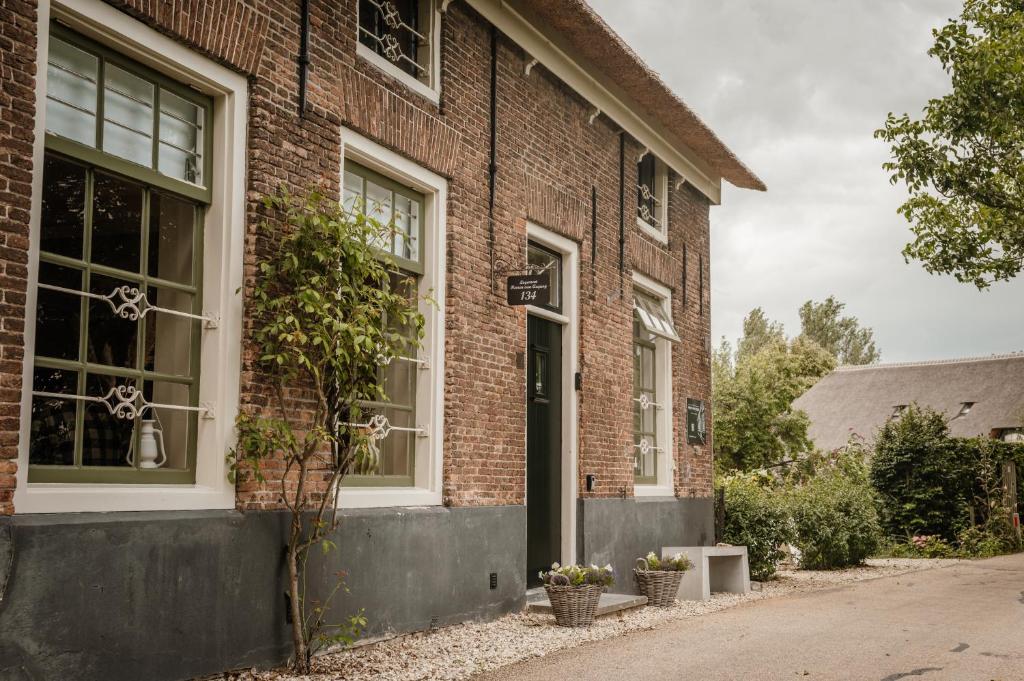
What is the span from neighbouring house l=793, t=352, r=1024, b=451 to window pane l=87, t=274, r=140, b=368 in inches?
1268

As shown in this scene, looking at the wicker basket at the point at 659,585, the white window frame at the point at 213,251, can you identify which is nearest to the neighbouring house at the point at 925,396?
the wicker basket at the point at 659,585

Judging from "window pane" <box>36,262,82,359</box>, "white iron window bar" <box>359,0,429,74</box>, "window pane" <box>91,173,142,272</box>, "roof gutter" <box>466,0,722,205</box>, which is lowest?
"window pane" <box>36,262,82,359</box>

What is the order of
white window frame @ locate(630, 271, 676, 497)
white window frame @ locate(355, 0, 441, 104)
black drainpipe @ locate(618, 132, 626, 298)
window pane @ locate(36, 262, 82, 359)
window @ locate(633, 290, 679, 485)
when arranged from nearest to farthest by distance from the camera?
window pane @ locate(36, 262, 82, 359) → white window frame @ locate(355, 0, 441, 104) → black drainpipe @ locate(618, 132, 626, 298) → window @ locate(633, 290, 679, 485) → white window frame @ locate(630, 271, 676, 497)

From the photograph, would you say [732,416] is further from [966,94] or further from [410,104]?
[410,104]

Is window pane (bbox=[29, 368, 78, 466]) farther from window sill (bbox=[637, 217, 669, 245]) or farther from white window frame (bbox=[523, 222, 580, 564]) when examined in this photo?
window sill (bbox=[637, 217, 669, 245])

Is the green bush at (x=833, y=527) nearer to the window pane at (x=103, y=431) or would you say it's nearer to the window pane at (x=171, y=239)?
the window pane at (x=171, y=239)

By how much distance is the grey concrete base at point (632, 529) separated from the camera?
10.0m

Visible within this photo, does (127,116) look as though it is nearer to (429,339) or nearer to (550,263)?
(429,339)

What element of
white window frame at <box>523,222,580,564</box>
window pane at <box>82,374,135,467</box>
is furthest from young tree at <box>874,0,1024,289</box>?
window pane at <box>82,374,135,467</box>

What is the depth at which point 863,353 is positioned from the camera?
222 ft

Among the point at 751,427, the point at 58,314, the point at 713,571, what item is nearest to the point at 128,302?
the point at 58,314

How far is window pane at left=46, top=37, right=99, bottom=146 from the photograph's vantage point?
16.1 feet

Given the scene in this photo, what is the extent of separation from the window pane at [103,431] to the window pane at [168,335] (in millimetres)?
262

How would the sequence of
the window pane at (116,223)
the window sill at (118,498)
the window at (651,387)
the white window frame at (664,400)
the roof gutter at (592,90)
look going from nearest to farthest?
the window sill at (118,498) < the window pane at (116,223) < the roof gutter at (592,90) < the window at (651,387) < the white window frame at (664,400)
